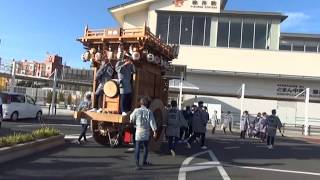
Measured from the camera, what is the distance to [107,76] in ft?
52.1

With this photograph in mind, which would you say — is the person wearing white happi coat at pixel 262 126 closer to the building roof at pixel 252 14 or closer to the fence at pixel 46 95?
the building roof at pixel 252 14

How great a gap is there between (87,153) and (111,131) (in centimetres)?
198

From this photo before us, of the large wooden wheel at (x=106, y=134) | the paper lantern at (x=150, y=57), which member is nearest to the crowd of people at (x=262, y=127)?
the large wooden wheel at (x=106, y=134)

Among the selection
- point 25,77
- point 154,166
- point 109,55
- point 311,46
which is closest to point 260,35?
point 311,46

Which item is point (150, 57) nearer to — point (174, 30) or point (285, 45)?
point (174, 30)

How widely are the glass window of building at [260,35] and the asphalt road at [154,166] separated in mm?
34096

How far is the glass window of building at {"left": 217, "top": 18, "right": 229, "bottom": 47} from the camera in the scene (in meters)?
51.0

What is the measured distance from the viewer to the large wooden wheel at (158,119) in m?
16.2

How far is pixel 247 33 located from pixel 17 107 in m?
27.8

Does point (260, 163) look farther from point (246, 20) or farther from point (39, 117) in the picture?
point (246, 20)

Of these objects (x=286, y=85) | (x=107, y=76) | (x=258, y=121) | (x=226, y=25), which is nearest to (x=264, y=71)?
(x=286, y=85)

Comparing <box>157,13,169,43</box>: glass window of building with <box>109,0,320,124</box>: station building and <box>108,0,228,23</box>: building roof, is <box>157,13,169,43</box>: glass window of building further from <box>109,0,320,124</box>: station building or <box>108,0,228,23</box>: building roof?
<box>108,0,228,23</box>: building roof

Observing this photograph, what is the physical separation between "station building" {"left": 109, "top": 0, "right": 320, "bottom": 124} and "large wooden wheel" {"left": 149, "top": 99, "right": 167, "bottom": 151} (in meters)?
31.2

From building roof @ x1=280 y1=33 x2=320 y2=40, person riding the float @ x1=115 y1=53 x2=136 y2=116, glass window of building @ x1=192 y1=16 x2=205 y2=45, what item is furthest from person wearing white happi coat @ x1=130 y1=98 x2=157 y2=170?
building roof @ x1=280 y1=33 x2=320 y2=40
